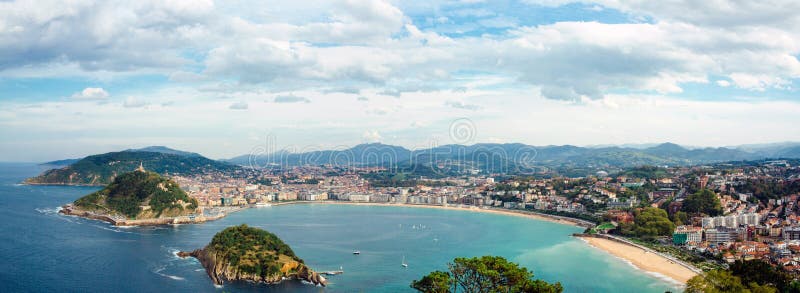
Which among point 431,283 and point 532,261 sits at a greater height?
point 431,283

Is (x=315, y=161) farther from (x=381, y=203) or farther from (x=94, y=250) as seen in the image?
(x=94, y=250)

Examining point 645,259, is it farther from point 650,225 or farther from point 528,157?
point 528,157

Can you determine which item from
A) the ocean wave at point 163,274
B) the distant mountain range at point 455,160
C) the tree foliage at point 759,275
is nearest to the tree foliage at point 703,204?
the tree foliage at point 759,275

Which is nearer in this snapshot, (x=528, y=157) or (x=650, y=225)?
(x=650, y=225)

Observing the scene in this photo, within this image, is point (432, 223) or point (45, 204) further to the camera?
point (45, 204)

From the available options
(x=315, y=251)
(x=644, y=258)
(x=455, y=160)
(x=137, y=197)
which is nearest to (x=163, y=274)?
(x=315, y=251)

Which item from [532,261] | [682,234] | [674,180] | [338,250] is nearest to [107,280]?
[338,250]

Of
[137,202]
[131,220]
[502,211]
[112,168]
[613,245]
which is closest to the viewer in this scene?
[613,245]

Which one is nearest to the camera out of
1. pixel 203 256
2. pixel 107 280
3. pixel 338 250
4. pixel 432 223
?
pixel 107 280
